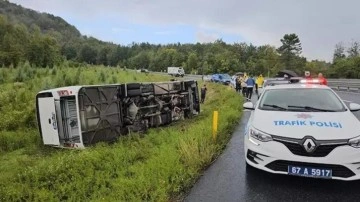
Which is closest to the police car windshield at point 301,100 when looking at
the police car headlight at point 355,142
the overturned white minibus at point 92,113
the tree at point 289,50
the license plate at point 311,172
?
the police car headlight at point 355,142

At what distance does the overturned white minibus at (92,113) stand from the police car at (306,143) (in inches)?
241

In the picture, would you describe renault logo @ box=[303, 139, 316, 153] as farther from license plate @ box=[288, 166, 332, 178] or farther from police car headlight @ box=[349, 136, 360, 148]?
police car headlight @ box=[349, 136, 360, 148]

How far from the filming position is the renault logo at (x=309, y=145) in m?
4.91

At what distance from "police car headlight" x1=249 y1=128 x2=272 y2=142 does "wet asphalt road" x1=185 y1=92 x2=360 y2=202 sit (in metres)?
0.82

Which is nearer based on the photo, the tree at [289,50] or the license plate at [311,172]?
the license plate at [311,172]

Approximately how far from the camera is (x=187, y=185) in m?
5.65

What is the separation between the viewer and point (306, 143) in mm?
4941

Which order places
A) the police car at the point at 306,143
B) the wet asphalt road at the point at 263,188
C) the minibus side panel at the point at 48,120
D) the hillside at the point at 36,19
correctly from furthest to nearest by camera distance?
the hillside at the point at 36,19 < the minibus side panel at the point at 48,120 < the wet asphalt road at the point at 263,188 < the police car at the point at 306,143

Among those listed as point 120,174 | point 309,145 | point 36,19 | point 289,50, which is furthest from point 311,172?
Answer: point 36,19

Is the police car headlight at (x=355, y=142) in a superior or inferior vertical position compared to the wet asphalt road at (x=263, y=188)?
superior

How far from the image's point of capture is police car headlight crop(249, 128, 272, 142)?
17.2ft

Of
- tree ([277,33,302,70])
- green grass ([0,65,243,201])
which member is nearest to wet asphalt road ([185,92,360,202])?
A: green grass ([0,65,243,201])

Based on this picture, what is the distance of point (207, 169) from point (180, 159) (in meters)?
0.59

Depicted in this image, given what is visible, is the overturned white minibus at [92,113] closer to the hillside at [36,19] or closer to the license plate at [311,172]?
the license plate at [311,172]
